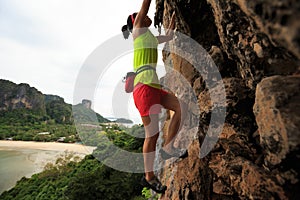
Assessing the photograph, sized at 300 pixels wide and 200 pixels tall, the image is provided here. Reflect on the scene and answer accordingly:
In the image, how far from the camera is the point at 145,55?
164 inches

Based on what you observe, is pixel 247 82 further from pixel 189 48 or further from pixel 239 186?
pixel 189 48

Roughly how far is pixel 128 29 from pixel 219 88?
205 cm

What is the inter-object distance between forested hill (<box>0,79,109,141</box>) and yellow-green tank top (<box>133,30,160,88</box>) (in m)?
81.1

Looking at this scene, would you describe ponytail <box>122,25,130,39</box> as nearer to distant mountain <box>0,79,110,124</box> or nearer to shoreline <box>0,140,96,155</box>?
shoreline <box>0,140,96,155</box>

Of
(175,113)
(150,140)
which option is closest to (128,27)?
(175,113)

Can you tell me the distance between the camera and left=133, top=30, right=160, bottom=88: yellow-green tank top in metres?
4.06

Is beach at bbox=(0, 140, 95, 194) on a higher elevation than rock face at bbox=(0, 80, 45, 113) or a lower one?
lower

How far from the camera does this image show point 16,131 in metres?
78.4

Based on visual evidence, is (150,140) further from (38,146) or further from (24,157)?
(38,146)

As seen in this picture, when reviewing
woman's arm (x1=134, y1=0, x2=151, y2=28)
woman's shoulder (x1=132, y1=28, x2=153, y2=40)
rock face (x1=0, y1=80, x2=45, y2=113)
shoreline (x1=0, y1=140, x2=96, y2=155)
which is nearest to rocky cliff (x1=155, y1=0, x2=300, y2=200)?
woman's arm (x1=134, y1=0, x2=151, y2=28)

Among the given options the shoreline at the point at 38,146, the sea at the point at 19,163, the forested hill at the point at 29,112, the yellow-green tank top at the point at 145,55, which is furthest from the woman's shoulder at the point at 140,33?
the forested hill at the point at 29,112

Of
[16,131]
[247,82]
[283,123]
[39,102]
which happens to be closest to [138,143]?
[247,82]

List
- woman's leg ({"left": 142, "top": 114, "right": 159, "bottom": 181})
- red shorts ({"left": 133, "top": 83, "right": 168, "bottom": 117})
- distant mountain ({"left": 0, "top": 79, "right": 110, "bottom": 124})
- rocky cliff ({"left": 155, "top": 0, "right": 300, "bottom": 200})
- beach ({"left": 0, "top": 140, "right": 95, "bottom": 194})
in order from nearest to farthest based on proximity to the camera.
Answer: rocky cliff ({"left": 155, "top": 0, "right": 300, "bottom": 200}), red shorts ({"left": 133, "top": 83, "right": 168, "bottom": 117}), woman's leg ({"left": 142, "top": 114, "right": 159, "bottom": 181}), beach ({"left": 0, "top": 140, "right": 95, "bottom": 194}), distant mountain ({"left": 0, "top": 79, "right": 110, "bottom": 124})

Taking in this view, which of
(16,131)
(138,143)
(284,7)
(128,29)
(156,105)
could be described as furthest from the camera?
(16,131)
